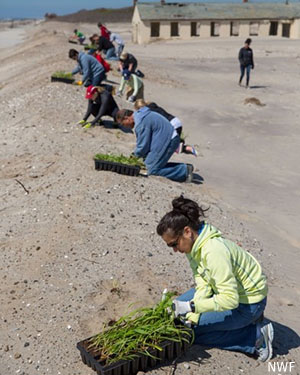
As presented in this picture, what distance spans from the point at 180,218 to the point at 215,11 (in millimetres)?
49073

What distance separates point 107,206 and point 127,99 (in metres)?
8.78

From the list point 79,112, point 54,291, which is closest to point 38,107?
point 79,112

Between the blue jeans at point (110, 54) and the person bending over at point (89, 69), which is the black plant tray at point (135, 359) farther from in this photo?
the blue jeans at point (110, 54)

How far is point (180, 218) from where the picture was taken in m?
4.27

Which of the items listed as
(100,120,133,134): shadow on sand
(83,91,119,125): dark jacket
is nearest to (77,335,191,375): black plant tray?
(83,91,119,125): dark jacket

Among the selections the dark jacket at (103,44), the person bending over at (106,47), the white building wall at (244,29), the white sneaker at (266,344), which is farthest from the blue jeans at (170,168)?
the white building wall at (244,29)

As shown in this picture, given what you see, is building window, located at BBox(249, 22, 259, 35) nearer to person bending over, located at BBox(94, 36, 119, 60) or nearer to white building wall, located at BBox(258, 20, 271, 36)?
white building wall, located at BBox(258, 20, 271, 36)

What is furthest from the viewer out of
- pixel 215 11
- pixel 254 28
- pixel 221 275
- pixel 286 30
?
pixel 254 28

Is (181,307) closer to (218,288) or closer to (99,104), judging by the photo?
A: (218,288)

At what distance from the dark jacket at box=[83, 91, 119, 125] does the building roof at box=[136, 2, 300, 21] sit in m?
36.6

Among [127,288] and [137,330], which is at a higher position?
[137,330]

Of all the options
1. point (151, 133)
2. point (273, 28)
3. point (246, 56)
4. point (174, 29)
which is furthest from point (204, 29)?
point (151, 133)

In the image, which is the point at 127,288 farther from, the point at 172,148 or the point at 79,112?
the point at 79,112

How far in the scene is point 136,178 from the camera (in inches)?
365
